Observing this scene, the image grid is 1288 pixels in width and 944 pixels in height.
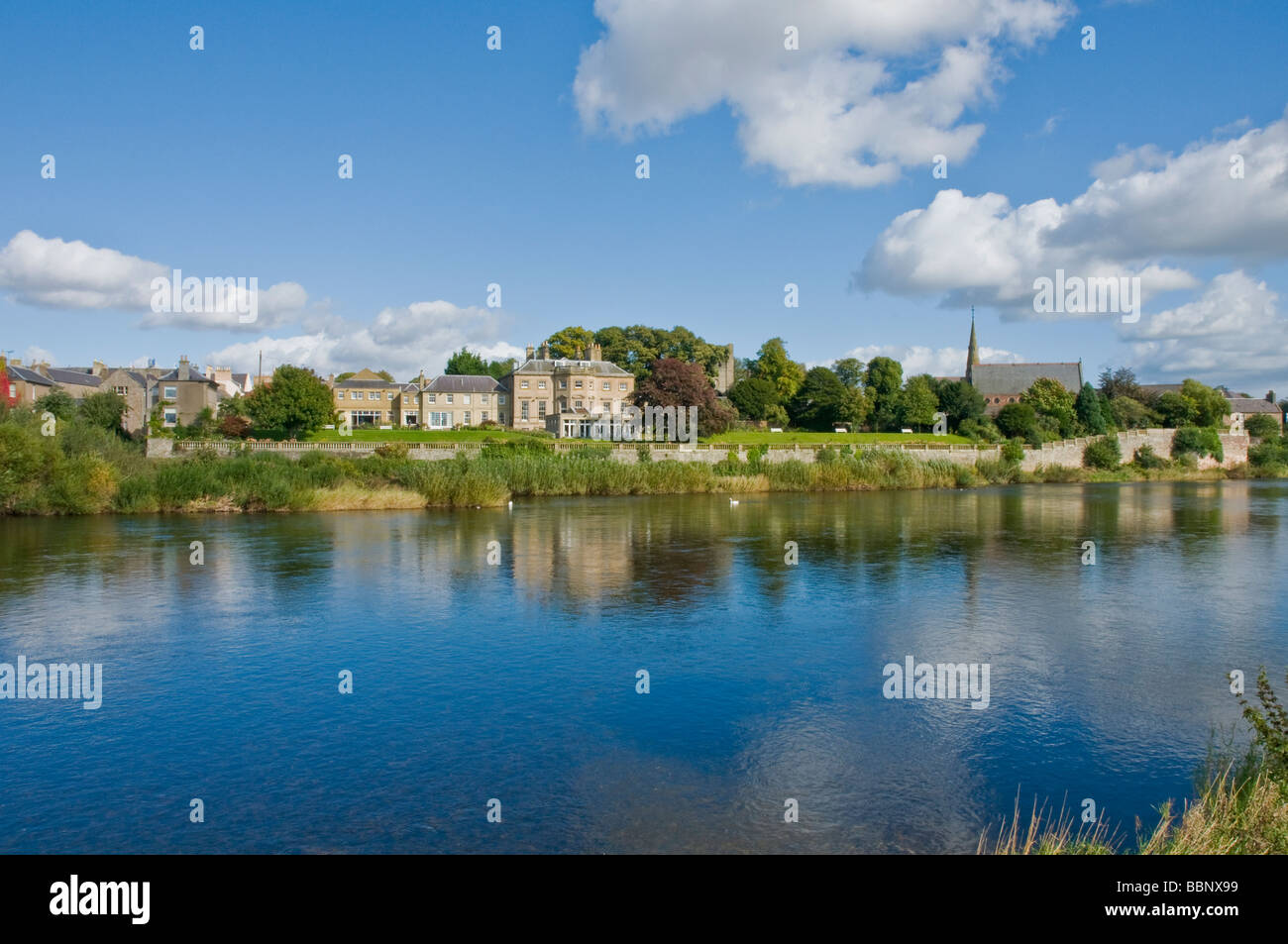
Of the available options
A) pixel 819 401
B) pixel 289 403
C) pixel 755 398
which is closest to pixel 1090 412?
pixel 819 401

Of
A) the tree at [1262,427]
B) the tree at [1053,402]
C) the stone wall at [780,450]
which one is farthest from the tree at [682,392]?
the tree at [1262,427]

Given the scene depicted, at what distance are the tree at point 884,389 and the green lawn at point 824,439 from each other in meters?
10.1

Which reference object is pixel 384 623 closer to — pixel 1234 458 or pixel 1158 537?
pixel 1158 537

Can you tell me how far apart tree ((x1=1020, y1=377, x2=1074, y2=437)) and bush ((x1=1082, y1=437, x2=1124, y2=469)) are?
19.9 ft

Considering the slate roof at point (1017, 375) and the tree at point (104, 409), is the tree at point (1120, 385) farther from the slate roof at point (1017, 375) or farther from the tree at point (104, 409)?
the tree at point (104, 409)

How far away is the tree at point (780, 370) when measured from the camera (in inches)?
3674

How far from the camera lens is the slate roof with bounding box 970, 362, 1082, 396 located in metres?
110

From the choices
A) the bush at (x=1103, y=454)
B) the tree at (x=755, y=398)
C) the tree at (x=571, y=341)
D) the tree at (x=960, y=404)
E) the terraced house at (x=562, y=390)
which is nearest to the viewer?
the bush at (x=1103, y=454)

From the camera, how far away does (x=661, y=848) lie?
7852mm

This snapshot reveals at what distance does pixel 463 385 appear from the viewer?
87.9 m

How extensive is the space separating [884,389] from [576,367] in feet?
111

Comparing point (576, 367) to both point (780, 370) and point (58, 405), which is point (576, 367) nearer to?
point (780, 370)
